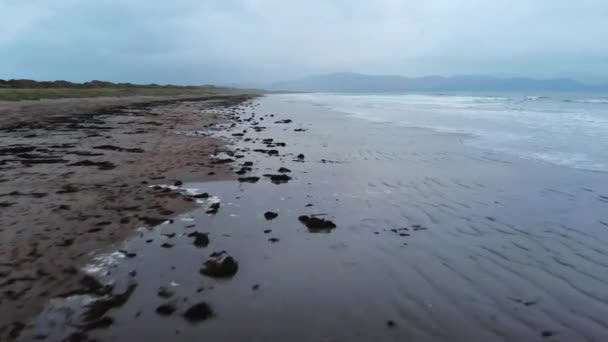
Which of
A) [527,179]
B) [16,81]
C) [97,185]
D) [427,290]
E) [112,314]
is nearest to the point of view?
[112,314]

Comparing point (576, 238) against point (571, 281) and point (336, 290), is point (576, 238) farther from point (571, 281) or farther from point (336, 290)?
point (336, 290)

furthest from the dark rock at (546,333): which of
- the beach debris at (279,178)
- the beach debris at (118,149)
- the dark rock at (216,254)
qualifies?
the beach debris at (118,149)

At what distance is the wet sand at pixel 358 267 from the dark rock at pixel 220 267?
0.02m

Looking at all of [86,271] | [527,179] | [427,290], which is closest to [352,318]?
[427,290]

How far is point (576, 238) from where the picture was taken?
768 cm

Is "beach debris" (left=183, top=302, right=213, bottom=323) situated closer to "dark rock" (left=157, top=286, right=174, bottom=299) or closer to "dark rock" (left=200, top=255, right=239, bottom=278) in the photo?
"dark rock" (left=157, top=286, right=174, bottom=299)

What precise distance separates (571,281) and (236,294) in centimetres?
502

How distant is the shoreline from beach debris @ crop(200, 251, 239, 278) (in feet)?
5.81

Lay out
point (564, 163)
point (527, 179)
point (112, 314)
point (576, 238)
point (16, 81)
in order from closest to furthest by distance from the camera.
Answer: point (112, 314) → point (576, 238) → point (527, 179) → point (564, 163) → point (16, 81)

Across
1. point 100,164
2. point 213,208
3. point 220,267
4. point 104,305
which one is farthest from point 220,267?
point 100,164

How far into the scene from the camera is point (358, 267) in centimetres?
642

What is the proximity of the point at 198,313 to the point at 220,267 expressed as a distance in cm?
118

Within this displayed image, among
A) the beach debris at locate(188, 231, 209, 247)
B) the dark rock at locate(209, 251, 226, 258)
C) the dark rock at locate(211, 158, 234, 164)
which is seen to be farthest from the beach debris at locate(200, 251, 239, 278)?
the dark rock at locate(211, 158, 234, 164)

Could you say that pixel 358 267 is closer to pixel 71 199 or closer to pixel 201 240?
pixel 201 240
